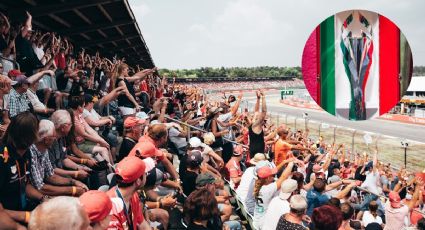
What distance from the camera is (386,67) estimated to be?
357cm

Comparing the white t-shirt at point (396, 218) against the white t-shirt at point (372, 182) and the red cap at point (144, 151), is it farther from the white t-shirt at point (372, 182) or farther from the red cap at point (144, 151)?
the red cap at point (144, 151)

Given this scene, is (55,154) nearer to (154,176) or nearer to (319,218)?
(154,176)

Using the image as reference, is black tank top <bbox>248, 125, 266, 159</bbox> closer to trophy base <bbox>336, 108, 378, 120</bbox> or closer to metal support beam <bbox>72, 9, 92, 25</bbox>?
trophy base <bbox>336, 108, 378, 120</bbox>

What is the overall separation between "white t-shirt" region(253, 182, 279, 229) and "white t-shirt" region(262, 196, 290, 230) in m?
0.46

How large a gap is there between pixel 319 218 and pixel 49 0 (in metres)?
7.70

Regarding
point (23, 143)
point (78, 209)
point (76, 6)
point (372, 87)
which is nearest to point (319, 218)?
point (372, 87)

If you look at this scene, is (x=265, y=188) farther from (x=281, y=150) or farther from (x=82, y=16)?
(x=82, y=16)

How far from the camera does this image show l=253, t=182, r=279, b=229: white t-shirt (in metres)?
4.68

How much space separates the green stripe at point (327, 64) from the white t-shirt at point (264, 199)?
1.41m

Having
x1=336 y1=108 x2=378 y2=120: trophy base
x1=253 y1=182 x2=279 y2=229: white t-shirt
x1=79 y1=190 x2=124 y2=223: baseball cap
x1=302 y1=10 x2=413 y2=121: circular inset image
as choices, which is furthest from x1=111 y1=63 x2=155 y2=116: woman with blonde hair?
x1=79 y1=190 x2=124 y2=223: baseball cap

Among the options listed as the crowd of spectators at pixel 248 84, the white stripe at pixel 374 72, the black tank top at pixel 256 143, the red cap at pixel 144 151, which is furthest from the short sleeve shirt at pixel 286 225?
the crowd of spectators at pixel 248 84

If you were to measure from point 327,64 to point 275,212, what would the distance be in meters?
1.67

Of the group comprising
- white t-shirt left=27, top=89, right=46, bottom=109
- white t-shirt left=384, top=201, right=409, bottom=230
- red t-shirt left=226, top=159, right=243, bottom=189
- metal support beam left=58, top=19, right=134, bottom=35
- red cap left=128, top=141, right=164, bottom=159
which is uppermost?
metal support beam left=58, top=19, right=134, bottom=35

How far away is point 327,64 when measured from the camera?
11.8 ft
